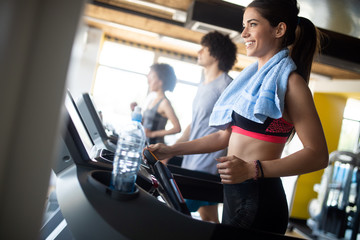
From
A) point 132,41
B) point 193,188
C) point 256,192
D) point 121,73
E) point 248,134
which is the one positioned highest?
point 132,41

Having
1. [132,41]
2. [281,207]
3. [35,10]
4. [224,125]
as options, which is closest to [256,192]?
[281,207]

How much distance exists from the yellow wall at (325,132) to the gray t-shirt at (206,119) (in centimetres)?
441

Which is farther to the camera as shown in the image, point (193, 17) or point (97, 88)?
point (97, 88)

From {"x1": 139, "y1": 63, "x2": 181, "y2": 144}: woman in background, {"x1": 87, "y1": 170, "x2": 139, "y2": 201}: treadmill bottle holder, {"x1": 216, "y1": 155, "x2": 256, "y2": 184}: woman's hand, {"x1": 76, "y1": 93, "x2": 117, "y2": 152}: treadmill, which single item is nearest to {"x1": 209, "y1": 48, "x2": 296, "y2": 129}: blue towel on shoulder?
{"x1": 216, "y1": 155, "x2": 256, "y2": 184}: woman's hand

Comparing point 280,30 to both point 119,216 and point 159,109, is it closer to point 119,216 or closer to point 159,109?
point 119,216

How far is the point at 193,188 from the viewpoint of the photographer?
1.37 m

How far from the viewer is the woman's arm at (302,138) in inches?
36.5

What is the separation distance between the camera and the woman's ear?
3.72 ft

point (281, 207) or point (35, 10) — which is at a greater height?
point (35, 10)

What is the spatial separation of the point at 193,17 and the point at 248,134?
2.34 meters

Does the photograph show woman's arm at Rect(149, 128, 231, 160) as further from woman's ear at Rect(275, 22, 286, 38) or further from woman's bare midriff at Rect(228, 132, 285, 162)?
woman's ear at Rect(275, 22, 286, 38)

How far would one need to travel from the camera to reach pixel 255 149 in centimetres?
106

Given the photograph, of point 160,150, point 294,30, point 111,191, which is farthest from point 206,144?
point 111,191

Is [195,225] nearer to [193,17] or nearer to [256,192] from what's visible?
[256,192]
